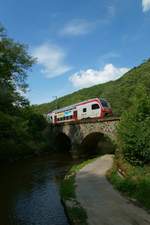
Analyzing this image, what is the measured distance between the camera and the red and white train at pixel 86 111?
32.7 metres

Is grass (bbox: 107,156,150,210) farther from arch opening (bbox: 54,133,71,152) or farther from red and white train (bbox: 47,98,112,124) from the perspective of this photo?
arch opening (bbox: 54,133,71,152)

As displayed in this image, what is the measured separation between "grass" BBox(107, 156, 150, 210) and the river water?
A: 3.61 metres

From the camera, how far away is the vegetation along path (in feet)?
34.9

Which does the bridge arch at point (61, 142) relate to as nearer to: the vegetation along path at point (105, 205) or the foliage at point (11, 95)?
the foliage at point (11, 95)

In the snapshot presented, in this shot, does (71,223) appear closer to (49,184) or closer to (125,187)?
(125,187)

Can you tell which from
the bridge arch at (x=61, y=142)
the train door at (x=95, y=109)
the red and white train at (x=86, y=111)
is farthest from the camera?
the bridge arch at (x=61, y=142)

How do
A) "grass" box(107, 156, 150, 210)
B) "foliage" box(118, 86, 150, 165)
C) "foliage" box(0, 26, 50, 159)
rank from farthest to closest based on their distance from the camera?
1. "foliage" box(0, 26, 50, 159)
2. "foliage" box(118, 86, 150, 165)
3. "grass" box(107, 156, 150, 210)

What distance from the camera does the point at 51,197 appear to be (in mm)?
16375

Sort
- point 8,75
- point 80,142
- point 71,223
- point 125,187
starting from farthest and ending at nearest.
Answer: point 80,142 < point 8,75 < point 125,187 < point 71,223

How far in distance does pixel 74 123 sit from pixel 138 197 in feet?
78.0

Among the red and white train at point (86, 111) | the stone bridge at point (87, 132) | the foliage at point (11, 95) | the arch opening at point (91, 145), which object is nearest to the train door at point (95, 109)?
the red and white train at point (86, 111)

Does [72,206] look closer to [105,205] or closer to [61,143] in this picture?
[105,205]

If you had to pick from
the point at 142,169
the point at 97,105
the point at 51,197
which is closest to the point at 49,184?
the point at 51,197

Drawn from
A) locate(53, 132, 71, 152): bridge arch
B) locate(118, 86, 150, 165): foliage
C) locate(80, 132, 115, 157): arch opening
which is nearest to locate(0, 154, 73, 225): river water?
locate(118, 86, 150, 165): foliage
